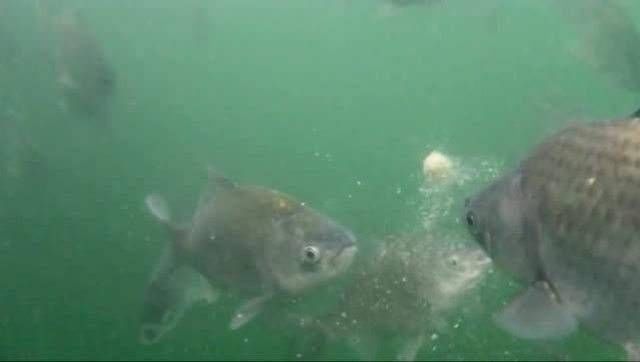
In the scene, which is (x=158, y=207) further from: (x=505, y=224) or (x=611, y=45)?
(x=611, y=45)

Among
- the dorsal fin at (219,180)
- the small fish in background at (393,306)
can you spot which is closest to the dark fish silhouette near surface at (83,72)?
the dorsal fin at (219,180)

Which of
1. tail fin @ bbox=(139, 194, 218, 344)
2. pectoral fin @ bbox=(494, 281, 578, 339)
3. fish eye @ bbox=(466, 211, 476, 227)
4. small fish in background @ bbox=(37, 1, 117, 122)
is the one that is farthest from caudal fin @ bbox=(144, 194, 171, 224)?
small fish in background @ bbox=(37, 1, 117, 122)

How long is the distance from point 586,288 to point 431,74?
110 m

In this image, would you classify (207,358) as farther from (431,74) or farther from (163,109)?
(431,74)

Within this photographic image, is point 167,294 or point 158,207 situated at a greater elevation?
point 158,207

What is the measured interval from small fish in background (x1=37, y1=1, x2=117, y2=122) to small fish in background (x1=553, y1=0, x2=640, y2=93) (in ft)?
21.5

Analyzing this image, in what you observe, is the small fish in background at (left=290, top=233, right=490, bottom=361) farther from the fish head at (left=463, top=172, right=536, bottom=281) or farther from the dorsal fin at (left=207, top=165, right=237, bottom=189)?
the fish head at (left=463, top=172, right=536, bottom=281)

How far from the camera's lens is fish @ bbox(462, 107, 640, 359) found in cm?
308

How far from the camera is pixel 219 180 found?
5.66 m

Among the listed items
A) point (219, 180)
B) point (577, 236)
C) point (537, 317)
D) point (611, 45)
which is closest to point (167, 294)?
point (219, 180)

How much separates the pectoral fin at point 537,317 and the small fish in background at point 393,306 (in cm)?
259

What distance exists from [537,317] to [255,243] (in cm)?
252

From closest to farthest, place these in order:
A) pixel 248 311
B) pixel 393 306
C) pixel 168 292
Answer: pixel 248 311 → pixel 393 306 → pixel 168 292

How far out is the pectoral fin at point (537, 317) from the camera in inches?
123
